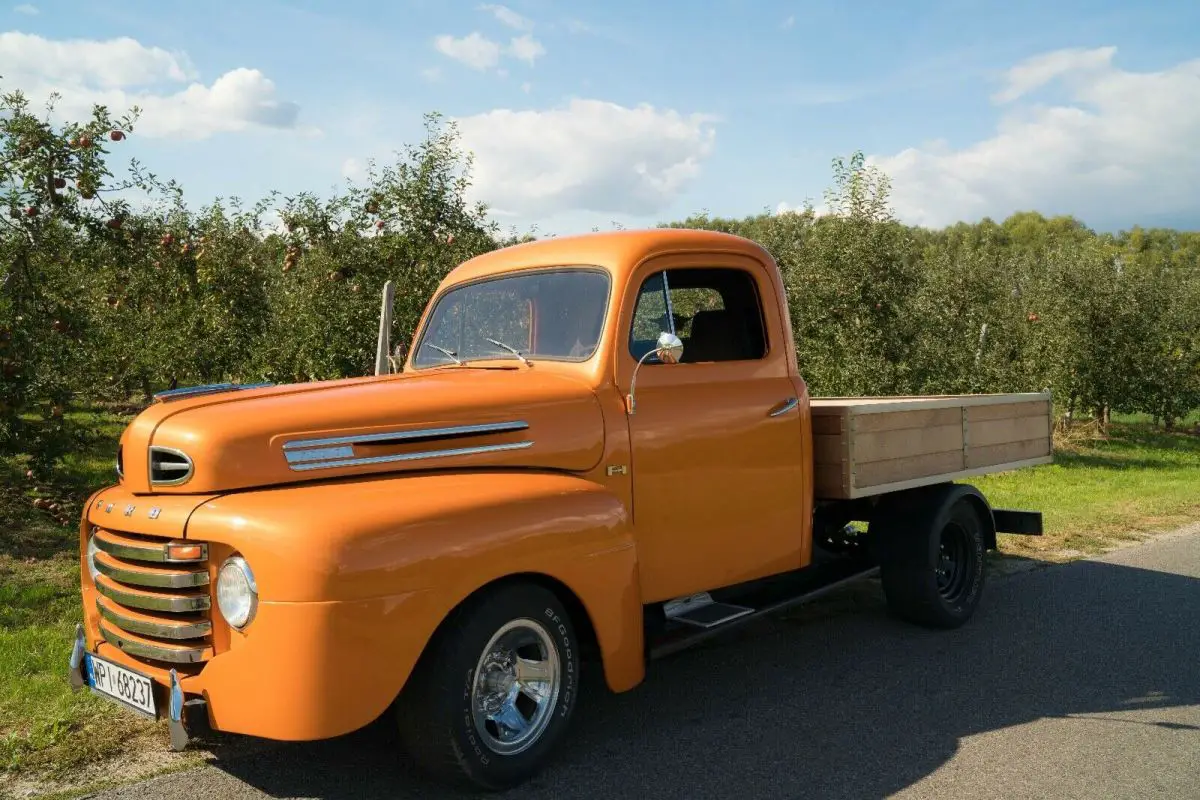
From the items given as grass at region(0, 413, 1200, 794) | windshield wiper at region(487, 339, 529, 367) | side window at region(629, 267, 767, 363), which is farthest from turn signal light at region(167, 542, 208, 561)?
side window at region(629, 267, 767, 363)

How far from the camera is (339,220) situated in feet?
34.5

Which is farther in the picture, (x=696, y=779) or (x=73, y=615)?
(x=73, y=615)

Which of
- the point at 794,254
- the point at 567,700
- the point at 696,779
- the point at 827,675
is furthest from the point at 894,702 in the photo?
the point at 794,254

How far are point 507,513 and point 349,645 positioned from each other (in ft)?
2.49

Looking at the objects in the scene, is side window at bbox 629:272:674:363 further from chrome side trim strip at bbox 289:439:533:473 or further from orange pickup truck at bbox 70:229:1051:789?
chrome side trim strip at bbox 289:439:533:473

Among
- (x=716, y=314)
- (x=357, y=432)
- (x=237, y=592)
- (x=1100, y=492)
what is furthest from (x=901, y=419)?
(x=1100, y=492)

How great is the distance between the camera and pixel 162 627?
3.43 m

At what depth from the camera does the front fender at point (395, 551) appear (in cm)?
312

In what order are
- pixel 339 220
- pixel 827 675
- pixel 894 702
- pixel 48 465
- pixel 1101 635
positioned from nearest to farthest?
1. pixel 894 702
2. pixel 827 675
3. pixel 1101 635
4. pixel 48 465
5. pixel 339 220

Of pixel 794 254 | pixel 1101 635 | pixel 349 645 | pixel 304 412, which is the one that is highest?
pixel 794 254

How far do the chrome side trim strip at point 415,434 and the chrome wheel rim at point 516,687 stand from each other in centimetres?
80

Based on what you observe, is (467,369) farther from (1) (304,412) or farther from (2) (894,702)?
(2) (894,702)

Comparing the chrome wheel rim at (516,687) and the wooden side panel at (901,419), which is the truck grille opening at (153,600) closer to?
the chrome wheel rim at (516,687)

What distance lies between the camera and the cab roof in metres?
4.59
